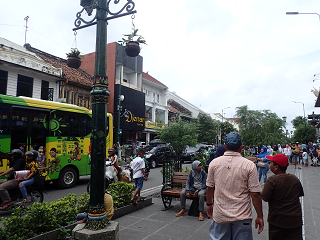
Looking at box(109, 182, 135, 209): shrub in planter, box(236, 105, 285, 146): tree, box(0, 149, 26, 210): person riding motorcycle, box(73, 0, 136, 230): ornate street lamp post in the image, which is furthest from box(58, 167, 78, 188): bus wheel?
box(236, 105, 285, 146): tree

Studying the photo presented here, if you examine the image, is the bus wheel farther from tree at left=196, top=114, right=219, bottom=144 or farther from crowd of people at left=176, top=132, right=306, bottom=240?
tree at left=196, top=114, right=219, bottom=144

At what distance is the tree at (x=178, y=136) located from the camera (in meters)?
13.9

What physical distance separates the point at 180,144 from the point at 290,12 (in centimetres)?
823

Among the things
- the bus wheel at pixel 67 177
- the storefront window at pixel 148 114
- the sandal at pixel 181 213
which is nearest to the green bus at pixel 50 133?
the bus wheel at pixel 67 177

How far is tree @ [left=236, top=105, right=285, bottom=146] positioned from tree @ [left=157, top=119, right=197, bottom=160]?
13863 mm

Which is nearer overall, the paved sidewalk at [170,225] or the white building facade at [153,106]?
the paved sidewalk at [170,225]

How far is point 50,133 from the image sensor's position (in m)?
9.87

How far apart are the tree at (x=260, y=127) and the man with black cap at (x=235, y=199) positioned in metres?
24.4

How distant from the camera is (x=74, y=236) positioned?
3744mm

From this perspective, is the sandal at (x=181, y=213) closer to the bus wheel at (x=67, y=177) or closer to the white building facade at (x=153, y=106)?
A: the bus wheel at (x=67, y=177)

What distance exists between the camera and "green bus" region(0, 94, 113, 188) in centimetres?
867

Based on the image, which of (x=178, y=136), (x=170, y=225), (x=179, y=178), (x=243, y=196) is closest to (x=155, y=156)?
(x=178, y=136)

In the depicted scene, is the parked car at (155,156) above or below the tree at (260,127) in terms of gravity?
below

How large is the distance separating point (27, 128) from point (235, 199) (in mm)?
8692
